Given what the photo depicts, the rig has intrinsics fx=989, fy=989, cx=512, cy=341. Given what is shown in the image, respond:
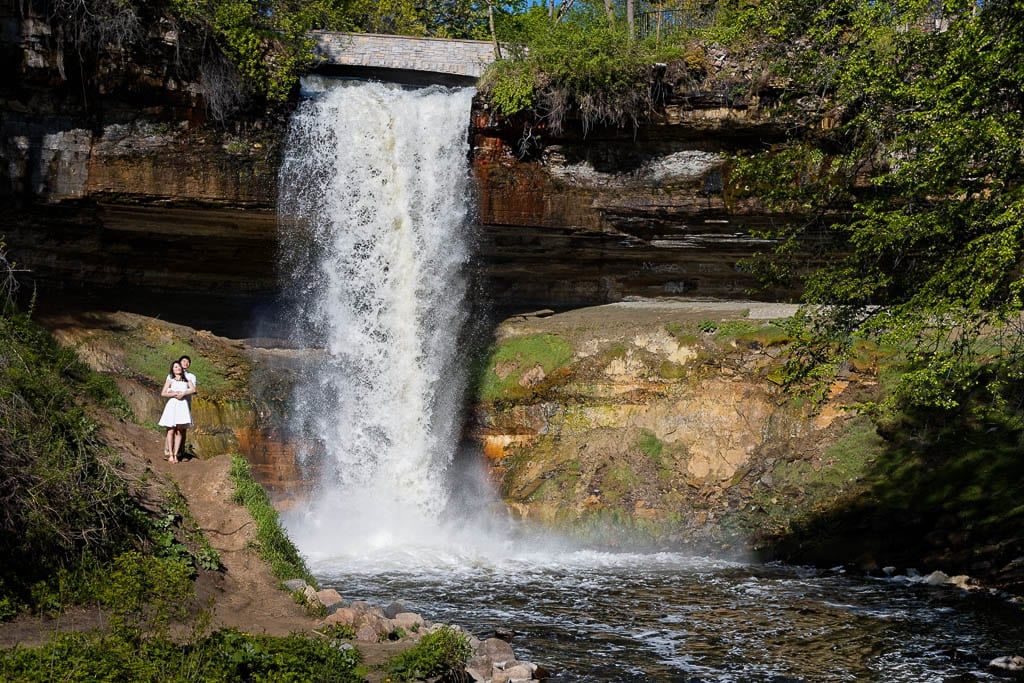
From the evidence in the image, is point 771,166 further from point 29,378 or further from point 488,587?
point 29,378

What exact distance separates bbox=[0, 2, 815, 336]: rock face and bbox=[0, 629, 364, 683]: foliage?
41.0ft

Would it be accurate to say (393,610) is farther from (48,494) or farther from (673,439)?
(673,439)

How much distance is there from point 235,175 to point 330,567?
7893 mm

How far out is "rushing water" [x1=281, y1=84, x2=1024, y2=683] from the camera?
39.8 feet

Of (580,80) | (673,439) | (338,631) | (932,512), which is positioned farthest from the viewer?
(580,80)

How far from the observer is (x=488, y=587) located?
1377 cm

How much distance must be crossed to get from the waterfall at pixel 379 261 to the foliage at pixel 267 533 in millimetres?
6569

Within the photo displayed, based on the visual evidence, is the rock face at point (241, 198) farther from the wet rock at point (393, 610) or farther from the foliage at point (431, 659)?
the foliage at point (431, 659)

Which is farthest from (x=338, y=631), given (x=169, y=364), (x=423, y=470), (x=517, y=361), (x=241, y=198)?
(x=169, y=364)

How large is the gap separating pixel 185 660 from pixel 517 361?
14041 millimetres

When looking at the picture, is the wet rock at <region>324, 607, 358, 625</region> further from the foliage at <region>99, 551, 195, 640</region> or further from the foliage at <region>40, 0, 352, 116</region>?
the foliage at <region>40, 0, 352, 116</region>

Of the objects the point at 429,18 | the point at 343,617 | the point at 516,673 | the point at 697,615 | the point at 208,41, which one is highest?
the point at 429,18

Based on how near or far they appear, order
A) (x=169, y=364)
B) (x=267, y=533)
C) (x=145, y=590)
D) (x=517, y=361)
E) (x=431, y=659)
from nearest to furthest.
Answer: (x=431, y=659)
(x=145, y=590)
(x=267, y=533)
(x=169, y=364)
(x=517, y=361)

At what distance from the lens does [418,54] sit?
21719mm
